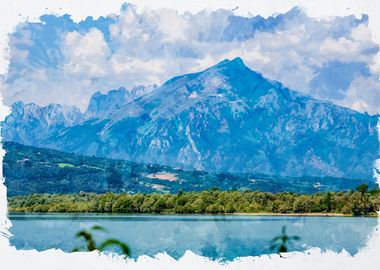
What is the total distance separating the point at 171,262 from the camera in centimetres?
1288

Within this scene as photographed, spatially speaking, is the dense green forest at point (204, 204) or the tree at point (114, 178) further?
the tree at point (114, 178)

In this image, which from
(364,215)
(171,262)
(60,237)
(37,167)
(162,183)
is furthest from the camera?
(162,183)

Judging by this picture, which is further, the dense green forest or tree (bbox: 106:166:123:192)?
tree (bbox: 106:166:123:192)

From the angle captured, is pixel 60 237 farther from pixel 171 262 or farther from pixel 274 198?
pixel 274 198

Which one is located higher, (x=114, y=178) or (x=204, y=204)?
(x=114, y=178)

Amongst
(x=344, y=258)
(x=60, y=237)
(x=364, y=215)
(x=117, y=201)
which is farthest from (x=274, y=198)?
(x=344, y=258)

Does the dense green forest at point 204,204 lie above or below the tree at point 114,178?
below

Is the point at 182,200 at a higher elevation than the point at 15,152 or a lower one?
lower

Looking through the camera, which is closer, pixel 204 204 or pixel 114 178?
pixel 204 204

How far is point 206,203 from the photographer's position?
73562 mm

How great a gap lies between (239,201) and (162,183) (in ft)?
398

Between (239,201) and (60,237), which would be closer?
(60,237)

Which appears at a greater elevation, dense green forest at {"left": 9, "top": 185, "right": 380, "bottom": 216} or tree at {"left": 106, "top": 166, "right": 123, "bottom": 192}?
tree at {"left": 106, "top": 166, "right": 123, "bottom": 192}

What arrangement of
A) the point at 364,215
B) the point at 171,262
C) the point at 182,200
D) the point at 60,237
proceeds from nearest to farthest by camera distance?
1. the point at 171,262
2. the point at 60,237
3. the point at 364,215
4. the point at 182,200
